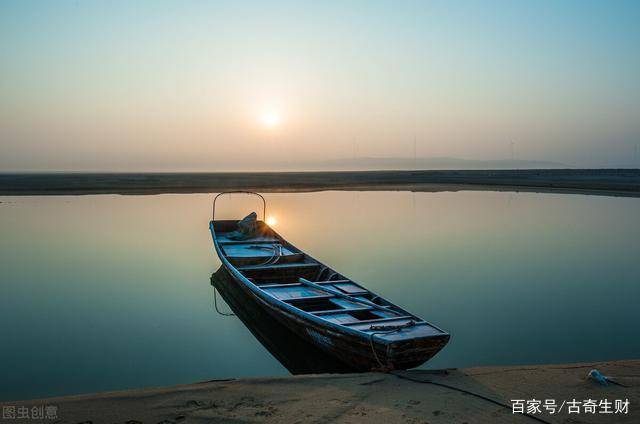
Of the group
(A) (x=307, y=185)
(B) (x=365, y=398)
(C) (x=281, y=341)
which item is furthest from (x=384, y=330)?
(A) (x=307, y=185)

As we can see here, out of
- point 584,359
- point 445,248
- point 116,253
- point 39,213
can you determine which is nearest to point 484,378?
point 584,359

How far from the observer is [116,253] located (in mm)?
17297

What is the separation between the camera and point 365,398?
6219mm

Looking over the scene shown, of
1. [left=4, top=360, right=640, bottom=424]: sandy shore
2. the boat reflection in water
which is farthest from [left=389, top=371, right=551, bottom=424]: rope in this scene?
the boat reflection in water

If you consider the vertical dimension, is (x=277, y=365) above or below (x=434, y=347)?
below

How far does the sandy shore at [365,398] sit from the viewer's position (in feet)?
18.5

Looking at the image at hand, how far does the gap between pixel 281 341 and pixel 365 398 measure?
354 cm

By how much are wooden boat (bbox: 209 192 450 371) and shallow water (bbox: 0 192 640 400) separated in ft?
3.07

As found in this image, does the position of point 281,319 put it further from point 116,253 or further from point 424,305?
point 116,253

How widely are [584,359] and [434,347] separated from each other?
306 cm

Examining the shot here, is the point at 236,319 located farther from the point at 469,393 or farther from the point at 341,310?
the point at 469,393

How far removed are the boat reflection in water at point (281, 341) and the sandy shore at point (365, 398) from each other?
1.15 metres

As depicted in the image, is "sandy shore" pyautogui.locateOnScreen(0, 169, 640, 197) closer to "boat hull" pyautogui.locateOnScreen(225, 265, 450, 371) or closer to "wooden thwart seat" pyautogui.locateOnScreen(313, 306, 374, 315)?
"wooden thwart seat" pyautogui.locateOnScreen(313, 306, 374, 315)

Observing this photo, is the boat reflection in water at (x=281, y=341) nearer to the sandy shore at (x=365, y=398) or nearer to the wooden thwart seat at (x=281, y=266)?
the wooden thwart seat at (x=281, y=266)
